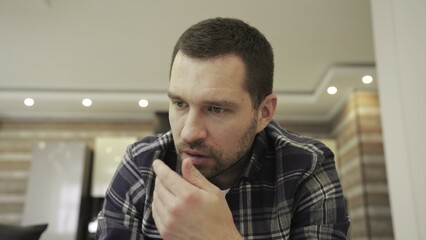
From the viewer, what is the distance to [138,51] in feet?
13.0

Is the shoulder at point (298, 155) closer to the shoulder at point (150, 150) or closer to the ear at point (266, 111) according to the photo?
the ear at point (266, 111)

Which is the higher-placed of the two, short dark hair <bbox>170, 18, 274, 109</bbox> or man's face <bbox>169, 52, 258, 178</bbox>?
short dark hair <bbox>170, 18, 274, 109</bbox>

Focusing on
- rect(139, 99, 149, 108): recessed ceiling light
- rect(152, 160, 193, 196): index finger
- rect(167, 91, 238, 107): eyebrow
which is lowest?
rect(152, 160, 193, 196): index finger

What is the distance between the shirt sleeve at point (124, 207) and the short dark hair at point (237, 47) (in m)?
0.33

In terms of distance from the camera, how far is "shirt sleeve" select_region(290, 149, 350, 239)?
0.89 m

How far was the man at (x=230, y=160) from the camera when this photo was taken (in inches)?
34.0

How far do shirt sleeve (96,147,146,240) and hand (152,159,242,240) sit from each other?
7.4 inches

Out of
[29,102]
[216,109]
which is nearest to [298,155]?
[216,109]

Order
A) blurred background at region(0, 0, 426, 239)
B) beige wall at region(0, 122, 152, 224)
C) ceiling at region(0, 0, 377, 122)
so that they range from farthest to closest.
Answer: beige wall at region(0, 122, 152, 224), ceiling at region(0, 0, 377, 122), blurred background at region(0, 0, 426, 239)

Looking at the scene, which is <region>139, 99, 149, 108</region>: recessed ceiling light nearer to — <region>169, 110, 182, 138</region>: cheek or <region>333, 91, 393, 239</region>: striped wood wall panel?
<region>333, 91, 393, 239</region>: striped wood wall panel

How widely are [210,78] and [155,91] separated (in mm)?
4254

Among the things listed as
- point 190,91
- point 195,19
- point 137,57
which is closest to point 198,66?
point 190,91

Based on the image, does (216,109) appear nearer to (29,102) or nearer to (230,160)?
(230,160)

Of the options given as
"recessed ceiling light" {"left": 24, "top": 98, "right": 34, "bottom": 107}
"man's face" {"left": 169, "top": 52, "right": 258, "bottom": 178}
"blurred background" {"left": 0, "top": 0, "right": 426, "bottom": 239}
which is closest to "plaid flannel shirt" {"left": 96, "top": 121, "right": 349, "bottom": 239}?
"man's face" {"left": 169, "top": 52, "right": 258, "bottom": 178}
